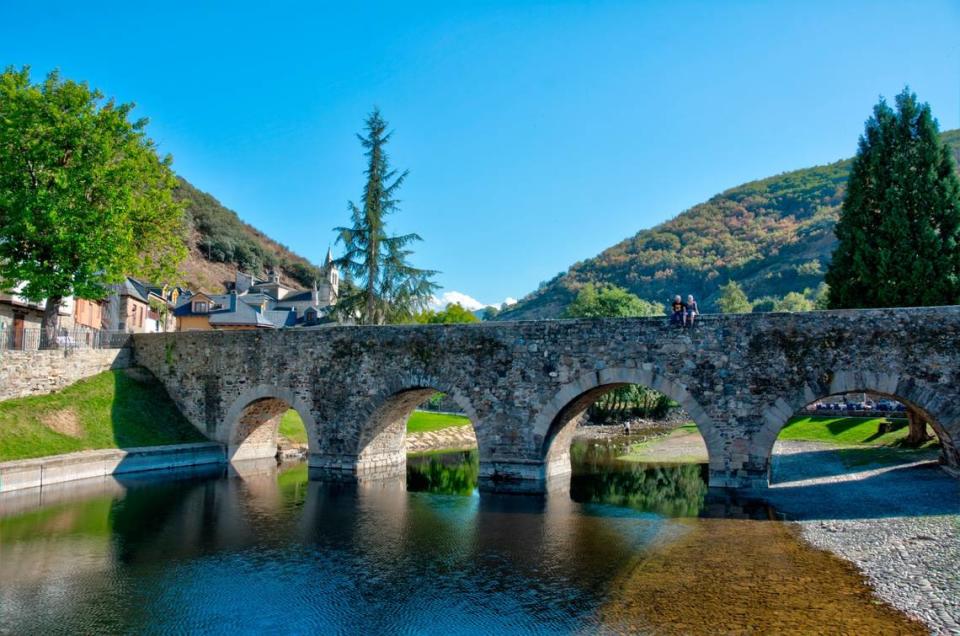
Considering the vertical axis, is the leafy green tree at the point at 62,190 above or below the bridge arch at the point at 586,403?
above

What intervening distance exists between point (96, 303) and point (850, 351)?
47266 mm

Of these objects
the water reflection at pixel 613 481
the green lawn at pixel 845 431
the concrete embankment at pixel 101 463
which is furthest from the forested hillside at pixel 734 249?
the concrete embankment at pixel 101 463

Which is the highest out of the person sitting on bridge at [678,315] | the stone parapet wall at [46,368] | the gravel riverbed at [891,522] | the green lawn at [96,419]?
the person sitting on bridge at [678,315]

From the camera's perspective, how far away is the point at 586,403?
75.3ft

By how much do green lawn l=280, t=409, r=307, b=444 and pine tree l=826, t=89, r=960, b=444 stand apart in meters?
25.6

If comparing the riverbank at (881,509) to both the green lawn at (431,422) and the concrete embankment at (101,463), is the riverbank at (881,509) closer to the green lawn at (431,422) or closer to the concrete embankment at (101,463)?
the green lawn at (431,422)

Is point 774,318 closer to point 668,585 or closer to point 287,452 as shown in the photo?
point 668,585

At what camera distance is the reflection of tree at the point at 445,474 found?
23.3 m

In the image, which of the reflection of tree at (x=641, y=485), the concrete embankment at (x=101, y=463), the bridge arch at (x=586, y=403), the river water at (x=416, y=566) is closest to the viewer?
the river water at (x=416, y=566)

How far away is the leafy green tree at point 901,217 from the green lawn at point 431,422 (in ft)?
73.6

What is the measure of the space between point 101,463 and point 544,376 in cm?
1670

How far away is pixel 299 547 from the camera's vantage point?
48.8 feet

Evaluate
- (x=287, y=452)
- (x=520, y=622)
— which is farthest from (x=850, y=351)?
(x=287, y=452)

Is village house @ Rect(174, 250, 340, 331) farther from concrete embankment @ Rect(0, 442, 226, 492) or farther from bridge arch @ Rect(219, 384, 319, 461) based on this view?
concrete embankment @ Rect(0, 442, 226, 492)
